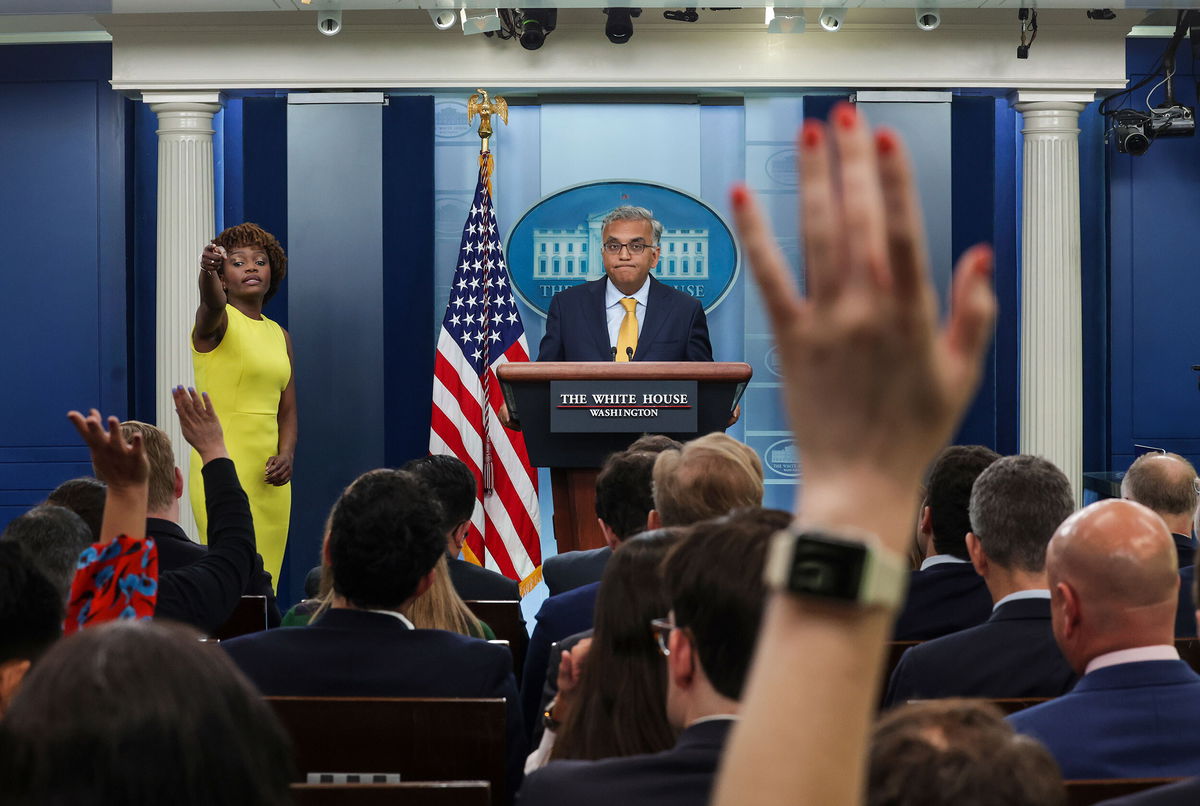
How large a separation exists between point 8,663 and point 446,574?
1.37 m

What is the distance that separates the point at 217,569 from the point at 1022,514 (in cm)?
160

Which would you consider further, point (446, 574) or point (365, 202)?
point (365, 202)

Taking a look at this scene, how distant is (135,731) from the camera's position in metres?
0.86

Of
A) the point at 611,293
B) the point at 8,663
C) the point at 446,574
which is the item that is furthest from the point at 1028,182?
the point at 8,663

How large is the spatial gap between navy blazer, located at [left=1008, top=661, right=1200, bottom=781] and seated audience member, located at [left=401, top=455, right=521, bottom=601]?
6.17 feet

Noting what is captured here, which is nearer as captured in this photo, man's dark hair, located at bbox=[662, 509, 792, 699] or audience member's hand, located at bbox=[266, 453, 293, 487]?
man's dark hair, located at bbox=[662, 509, 792, 699]

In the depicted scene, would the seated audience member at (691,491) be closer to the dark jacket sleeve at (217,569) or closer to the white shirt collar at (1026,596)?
the white shirt collar at (1026,596)

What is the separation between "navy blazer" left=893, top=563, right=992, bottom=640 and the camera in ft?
10.1

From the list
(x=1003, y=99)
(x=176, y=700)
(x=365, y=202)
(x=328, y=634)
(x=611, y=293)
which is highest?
(x=1003, y=99)

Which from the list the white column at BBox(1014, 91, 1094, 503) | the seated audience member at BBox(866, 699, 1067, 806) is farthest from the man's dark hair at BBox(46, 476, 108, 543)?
the white column at BBox(1014, 91, 1094, 503)

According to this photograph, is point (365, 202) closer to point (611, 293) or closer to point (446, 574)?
point (611, 293)

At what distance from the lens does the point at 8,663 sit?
1.57m

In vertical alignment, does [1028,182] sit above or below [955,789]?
above

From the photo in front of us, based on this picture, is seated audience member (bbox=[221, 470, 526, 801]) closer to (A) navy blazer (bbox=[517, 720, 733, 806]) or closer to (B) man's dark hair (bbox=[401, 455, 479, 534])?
(A) navy blazer (bbox=[517, 720, 733, 806])
